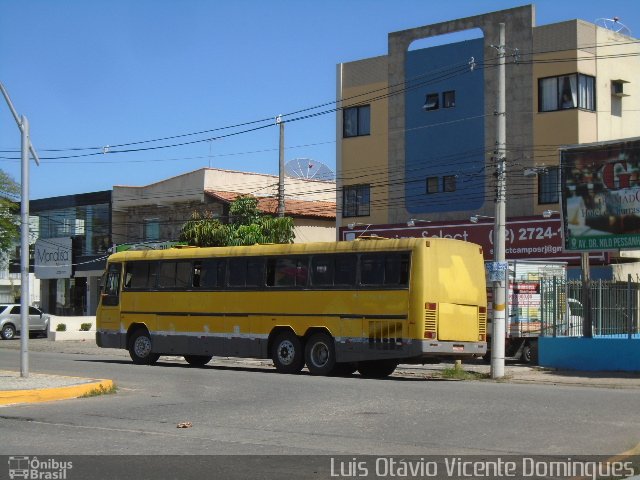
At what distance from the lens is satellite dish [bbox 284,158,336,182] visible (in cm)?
5375

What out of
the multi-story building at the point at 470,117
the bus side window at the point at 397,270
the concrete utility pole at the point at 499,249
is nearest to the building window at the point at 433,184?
the multi-story building at the point at 470,117

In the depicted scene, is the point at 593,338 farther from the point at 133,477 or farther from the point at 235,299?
the point at 133,477

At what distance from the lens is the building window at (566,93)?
120 ft

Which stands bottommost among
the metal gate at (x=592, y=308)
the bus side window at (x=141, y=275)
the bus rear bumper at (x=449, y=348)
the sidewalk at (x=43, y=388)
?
the sidewalk at (x=43, y=388)

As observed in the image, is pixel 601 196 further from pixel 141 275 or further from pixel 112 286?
pixel 112 286

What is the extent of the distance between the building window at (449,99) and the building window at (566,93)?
12.9 ft

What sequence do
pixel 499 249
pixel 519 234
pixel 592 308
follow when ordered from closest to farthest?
pixel 499 249 < pixel 592 308 < pixel 519 234

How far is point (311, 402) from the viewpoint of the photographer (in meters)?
16.0

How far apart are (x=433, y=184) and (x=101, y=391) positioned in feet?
82.3

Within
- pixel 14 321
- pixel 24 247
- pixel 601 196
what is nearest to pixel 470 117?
pixel 601 196

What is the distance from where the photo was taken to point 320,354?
2372 cm

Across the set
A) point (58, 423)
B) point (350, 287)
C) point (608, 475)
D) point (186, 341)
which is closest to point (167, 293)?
point (186, 341)

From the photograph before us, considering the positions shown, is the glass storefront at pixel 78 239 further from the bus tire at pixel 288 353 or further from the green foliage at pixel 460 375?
the green foliage at pixel 460 375

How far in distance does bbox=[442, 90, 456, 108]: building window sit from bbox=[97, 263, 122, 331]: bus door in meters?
17.4
